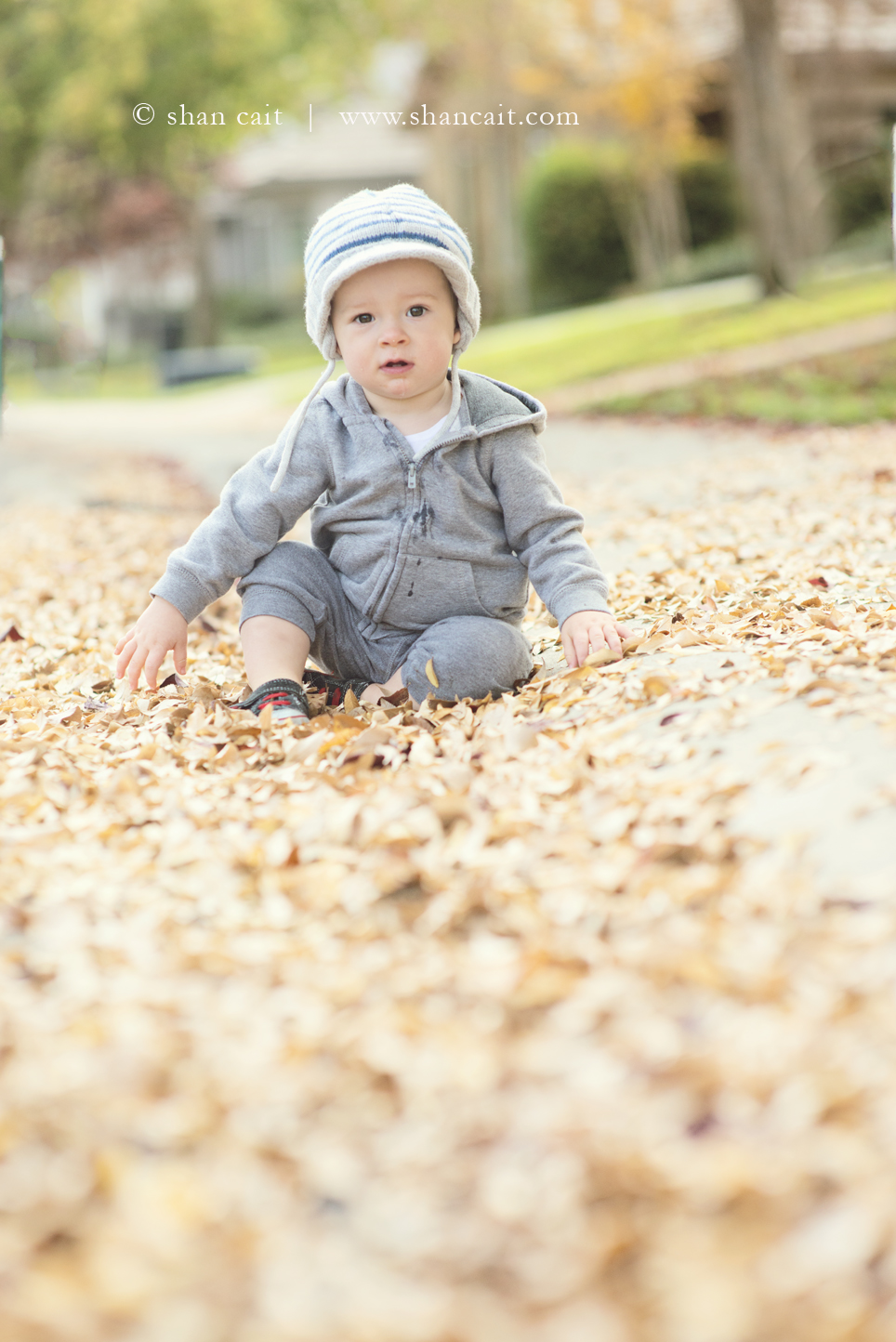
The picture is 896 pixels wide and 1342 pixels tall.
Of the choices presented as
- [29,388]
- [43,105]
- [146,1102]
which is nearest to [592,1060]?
[146,1102]

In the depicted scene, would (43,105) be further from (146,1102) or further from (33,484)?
(146,1102)

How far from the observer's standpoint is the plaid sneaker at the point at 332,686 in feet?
10.5

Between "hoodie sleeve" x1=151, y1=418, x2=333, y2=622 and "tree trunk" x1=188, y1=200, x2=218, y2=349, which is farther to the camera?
"tree trunk" x1=188, y1=200, x2=218, y2=349

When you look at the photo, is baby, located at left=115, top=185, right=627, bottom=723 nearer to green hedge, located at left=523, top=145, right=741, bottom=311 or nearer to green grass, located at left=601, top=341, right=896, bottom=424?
green grass, located at left=601, top=341, right=896, bottom=424

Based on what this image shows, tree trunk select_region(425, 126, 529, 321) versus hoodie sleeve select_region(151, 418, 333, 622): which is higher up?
tree trunk select_region(425, 126, 529, 321)

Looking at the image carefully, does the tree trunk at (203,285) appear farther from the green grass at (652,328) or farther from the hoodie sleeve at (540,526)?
the hoodie sleeve at (540,526)

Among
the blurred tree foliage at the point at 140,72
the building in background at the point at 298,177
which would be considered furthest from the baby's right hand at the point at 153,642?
the building in background at the point at 298,177

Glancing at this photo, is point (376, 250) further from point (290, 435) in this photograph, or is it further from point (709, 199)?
point (709, 199)

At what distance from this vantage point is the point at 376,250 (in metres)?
2.84

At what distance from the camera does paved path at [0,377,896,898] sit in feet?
6.65

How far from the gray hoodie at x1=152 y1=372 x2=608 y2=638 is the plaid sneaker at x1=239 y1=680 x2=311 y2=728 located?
27 centimetres

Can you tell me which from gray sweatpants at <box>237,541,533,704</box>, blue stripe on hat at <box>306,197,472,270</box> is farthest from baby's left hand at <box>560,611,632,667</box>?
blue stripe on hat at <box>306,197,472,270</box>

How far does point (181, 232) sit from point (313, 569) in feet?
113

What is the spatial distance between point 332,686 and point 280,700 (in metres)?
0.32
